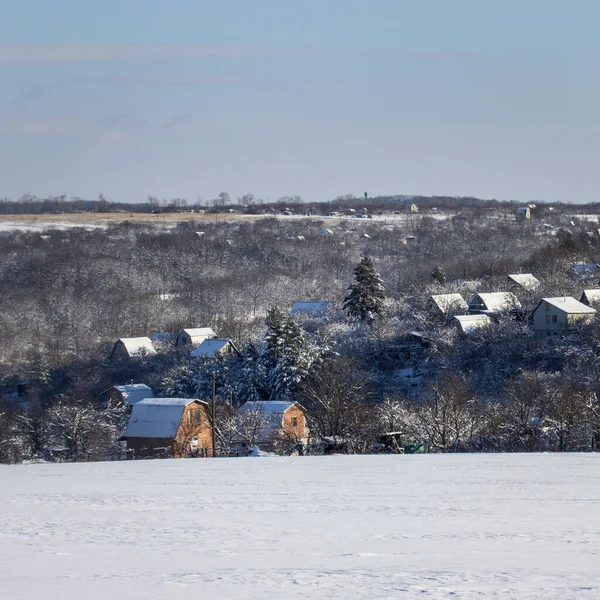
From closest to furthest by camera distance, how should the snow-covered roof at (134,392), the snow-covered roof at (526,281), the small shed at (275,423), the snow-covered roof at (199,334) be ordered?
the small shed at (275,423) → the snow-covered roof at (134,392) → the snow-covered roof at (199,334) → the snow-covered roof at (526,281)

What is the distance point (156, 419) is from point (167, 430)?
2.06ft

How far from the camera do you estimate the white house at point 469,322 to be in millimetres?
40156

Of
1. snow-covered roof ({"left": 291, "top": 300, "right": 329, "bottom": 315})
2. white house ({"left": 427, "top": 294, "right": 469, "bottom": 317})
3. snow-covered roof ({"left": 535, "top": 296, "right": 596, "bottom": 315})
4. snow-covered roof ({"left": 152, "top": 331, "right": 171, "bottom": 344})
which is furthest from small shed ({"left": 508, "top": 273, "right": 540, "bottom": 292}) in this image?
snow-covered roof ({"left": 152, "top": 331, "right": 171, "bottom": 344})

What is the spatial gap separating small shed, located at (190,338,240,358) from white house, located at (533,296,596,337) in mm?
13677

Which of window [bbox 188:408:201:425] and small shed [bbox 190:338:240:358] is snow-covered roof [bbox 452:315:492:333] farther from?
window [bbox 188:408:201:425]

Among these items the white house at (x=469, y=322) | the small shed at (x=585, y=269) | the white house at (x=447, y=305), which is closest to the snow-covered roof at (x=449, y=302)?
the white house at (x=447, y=305)

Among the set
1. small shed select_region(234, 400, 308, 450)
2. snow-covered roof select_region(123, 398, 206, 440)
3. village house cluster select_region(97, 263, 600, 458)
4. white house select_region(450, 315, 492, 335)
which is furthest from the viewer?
white house select_region(450, 315, 492, 335)

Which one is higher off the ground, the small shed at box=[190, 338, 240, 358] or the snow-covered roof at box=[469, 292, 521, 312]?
the snow-covered roof at box=[469, 292, 521, 312]

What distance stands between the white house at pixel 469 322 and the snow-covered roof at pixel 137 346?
15.4m

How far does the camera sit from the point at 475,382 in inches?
1375

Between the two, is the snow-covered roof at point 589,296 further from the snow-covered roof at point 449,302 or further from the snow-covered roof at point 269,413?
the snow-covered roof at point 269,413

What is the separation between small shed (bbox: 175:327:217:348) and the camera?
46.0 meters

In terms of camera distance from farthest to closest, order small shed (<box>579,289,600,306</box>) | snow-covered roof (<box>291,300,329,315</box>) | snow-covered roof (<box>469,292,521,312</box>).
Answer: snow-covered roof (<box>291,300,329,315</box>) < snow-covered roof (<box>469,292,521,312</box>) < small shed (<box>579,289,600,306</box>)

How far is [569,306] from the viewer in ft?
131
